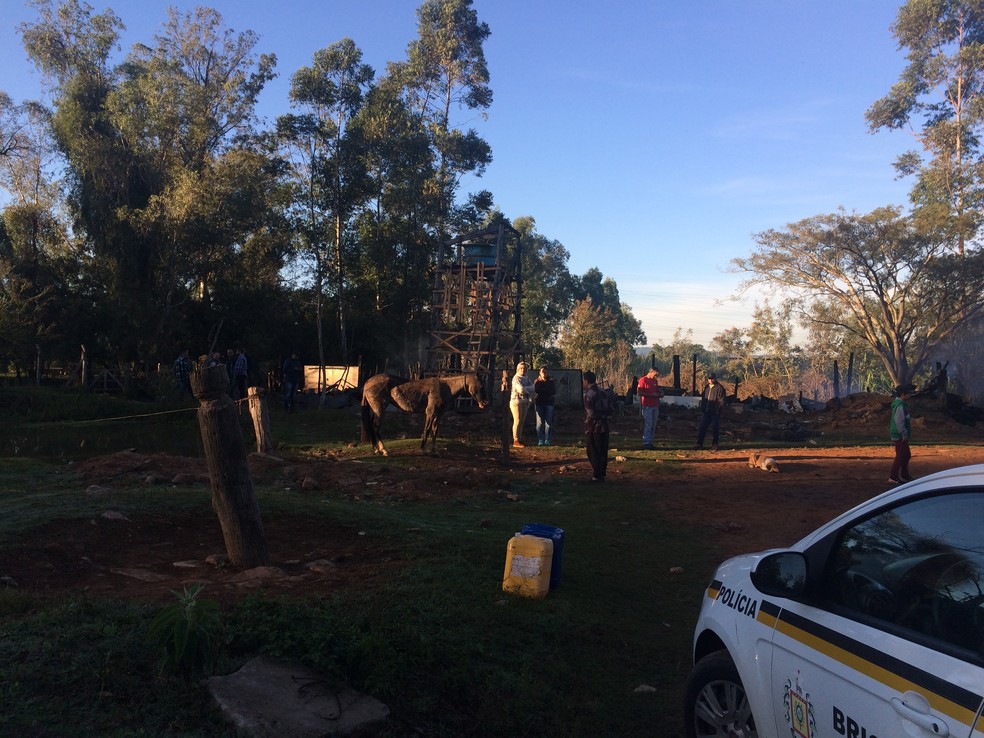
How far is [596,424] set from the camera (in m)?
12.4

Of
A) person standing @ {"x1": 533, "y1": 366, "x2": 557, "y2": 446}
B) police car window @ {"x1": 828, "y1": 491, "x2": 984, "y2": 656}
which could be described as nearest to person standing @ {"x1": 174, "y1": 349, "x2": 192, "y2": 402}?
person standing @ {"x1": 533, "y1": 366, "x2": 557, "y2": 446}

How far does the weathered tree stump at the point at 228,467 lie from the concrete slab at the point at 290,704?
2.28 meters

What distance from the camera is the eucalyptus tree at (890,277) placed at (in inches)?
1346

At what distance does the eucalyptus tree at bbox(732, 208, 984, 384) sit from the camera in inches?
1346

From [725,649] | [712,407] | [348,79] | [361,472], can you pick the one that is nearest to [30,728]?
[725,649]

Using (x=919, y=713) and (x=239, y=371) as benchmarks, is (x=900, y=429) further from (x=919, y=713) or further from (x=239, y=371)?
(x=239, y=371)

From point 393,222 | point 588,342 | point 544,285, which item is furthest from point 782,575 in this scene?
point 544,285

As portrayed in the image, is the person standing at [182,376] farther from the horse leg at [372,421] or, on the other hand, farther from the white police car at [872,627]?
the white police car at [872,627]

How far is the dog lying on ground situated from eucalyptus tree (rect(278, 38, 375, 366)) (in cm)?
2018

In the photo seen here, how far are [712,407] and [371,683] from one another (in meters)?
14.1

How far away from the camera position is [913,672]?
237 cm

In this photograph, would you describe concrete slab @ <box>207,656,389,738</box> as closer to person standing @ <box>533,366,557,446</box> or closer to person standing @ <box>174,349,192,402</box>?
person standing @ <box>533,366,557,446</box>

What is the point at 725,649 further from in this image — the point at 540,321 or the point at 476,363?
the point at 540,321

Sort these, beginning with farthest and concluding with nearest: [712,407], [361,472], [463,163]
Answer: [463,163]
[712,407]
[361,472]
